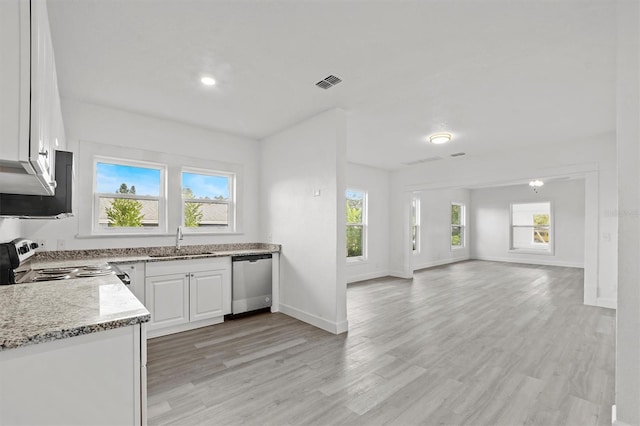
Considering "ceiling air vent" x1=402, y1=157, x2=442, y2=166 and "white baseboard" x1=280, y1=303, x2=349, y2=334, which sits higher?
"ceiling air vent" x1=402, y1=157, x2=442, y2=166

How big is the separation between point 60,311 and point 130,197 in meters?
2.96

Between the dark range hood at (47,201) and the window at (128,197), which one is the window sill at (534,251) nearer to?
the window at (128,197)

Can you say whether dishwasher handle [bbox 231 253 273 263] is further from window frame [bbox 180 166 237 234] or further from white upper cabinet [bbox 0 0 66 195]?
white upper cabinet [bbox 0 0 66 195]

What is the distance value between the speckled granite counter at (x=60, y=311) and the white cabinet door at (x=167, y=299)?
158cm

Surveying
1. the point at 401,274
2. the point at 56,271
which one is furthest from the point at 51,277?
the point at 401,274

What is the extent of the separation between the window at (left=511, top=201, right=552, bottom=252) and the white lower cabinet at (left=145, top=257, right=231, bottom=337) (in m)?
9.93

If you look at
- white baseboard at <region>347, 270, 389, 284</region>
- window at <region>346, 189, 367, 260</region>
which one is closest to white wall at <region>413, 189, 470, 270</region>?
white baseboard at <region>347, 270, 389, 284</region>

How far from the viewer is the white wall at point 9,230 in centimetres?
227

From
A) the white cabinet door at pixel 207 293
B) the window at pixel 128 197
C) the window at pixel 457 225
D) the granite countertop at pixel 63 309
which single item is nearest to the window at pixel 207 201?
the window at pixel 128 197

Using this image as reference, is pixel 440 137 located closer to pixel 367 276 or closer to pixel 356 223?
pixel 356 223

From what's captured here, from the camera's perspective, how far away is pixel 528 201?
9.59 m

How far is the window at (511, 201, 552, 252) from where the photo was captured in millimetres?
9328

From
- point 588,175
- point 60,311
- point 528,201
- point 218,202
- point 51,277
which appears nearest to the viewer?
point 60,311

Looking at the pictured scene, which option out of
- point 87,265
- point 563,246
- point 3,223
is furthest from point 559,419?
point 563,246
